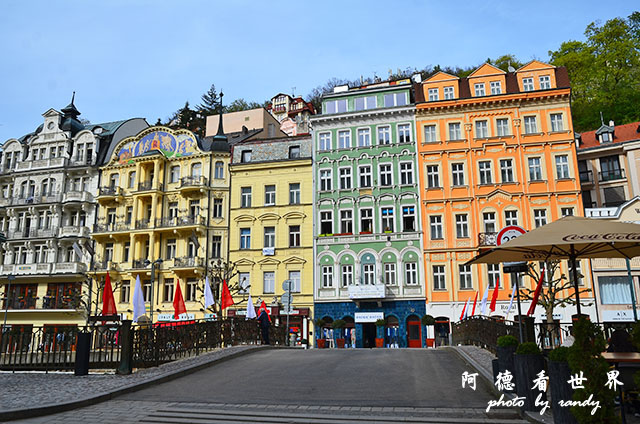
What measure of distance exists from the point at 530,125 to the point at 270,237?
21.3 meters

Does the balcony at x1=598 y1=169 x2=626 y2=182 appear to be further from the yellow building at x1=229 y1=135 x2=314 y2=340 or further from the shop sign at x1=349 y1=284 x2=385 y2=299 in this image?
the yellow building at x1=229 y1=135 x2=314 y2=340

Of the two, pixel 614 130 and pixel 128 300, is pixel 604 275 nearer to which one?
pixel 614 130

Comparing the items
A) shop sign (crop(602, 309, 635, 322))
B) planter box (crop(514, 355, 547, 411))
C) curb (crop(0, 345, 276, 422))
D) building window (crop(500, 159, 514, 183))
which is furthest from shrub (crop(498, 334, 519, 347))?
building window (crop(500, 159, 514, 183))

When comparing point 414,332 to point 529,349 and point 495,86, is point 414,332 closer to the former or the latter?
point 495,86

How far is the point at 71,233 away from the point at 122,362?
35.7m

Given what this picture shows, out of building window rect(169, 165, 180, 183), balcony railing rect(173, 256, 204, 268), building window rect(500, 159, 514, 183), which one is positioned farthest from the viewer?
building window rect(169, 165, 180, 183)

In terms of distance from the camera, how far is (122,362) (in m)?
14.8

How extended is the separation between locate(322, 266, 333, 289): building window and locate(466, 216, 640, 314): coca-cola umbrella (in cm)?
2805

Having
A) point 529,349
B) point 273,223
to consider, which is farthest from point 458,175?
point 529,349

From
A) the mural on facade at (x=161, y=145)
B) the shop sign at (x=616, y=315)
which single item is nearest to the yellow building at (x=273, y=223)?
the mural on facade at (x=161, y=145)

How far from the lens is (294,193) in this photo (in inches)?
1662

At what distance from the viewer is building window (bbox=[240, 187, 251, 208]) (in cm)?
4306

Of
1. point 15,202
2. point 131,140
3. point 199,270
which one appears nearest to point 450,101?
point 199,270

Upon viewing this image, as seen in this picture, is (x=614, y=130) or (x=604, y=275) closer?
(x=604, y=275)
